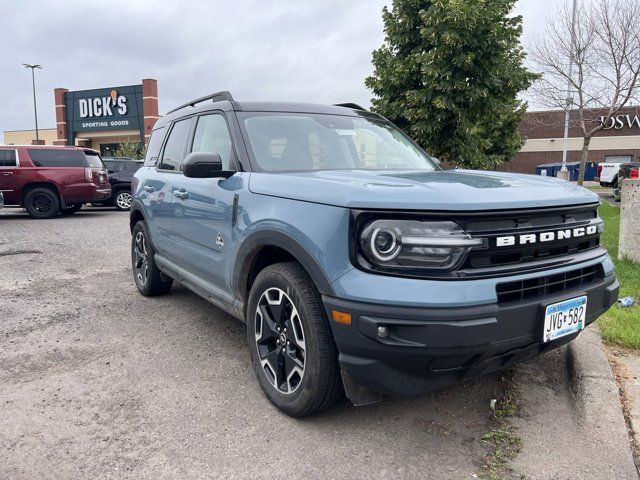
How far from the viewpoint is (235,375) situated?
11.3 feet

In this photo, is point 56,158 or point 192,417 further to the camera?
point 56,158

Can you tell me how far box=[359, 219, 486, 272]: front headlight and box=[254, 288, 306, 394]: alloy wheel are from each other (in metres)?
0.63

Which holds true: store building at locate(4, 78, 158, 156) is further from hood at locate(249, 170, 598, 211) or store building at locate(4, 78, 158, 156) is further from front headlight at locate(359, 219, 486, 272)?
front headlight at locate(359, 219, 486, 272)

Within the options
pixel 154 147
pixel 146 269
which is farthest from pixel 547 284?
pixel 154 147

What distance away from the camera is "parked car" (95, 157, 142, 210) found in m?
15.4

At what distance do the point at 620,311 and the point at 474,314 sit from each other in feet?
9.38

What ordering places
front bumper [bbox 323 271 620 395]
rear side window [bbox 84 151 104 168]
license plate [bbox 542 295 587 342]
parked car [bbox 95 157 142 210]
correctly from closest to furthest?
1. front bumper [bbox 323 271 620 395]
2. license plate [bbox 542 295 587 342]
3. rear side window [bbox 84 151 104 168]
4. parked car [bbox 95 157 142 210]

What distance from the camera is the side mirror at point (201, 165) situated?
3166 mm

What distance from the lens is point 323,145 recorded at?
143 inches

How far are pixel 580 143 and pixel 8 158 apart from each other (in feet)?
142

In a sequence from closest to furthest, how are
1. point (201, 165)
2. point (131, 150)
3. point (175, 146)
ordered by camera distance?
point (201, 165) → point (175, 146) → point (131, 150)

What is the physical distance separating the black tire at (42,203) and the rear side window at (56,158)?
25.9 inches

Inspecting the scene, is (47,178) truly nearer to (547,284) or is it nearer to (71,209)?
(71,209)

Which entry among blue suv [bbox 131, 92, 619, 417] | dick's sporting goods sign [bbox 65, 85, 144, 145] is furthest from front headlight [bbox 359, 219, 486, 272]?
dick's sporting goods sign [bbox 65, 85, 144, 145]
